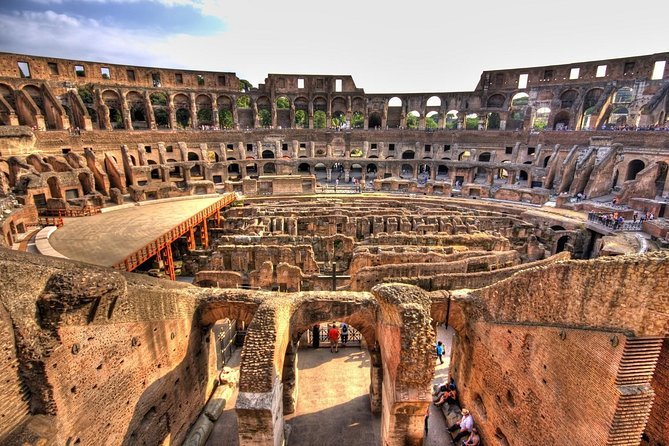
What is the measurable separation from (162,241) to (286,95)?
3064cm

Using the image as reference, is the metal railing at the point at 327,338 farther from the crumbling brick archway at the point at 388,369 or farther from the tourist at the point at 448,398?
the crumbling brick archway at the point at 388,369

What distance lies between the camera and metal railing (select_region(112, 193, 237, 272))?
14.8 m

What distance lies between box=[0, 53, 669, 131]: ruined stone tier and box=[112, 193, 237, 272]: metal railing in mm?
18442

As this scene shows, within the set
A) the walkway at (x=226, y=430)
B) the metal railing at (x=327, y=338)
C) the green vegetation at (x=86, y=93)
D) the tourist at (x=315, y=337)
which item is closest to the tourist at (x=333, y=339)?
the metal railing at (x=327, y=338)

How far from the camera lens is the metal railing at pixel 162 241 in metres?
14.8

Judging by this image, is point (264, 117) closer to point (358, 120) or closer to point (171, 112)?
point (171, 112)

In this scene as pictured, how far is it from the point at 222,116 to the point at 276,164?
14.1 m

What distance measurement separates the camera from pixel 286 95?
141ft

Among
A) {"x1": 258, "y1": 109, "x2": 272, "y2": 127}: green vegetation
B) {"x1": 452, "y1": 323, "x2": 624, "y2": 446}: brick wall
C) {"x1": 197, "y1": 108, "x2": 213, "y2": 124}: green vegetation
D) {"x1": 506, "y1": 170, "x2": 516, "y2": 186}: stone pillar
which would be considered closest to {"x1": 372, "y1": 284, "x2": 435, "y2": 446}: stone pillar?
{"x1": 452, "y1": 323, "x2": 624, "y2": 446}: brick wall

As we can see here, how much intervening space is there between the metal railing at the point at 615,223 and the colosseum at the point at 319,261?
11 centimetres

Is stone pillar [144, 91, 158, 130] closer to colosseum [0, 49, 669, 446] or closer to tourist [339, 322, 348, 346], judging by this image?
colosseum [0, 49, 669, 446]

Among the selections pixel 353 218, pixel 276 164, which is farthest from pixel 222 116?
pixel 353 218

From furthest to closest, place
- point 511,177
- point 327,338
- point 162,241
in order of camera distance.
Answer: point 511,177
point 162,241
point 327,338

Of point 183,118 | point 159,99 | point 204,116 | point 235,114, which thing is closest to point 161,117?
point 159,99
